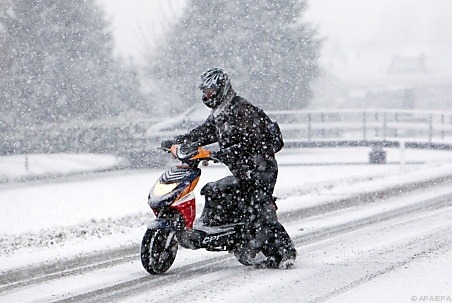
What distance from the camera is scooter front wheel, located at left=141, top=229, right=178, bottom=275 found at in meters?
7.76

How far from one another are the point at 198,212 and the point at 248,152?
5.24 m

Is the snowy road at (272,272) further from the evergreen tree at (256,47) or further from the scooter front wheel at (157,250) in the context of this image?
the evergreen tree at (256,47)

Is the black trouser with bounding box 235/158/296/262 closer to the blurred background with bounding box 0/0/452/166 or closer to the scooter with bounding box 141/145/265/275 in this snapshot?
the scooter with bounding box 141/145/265/275

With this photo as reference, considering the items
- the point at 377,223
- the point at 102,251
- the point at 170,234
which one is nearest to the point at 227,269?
the point at 170,234

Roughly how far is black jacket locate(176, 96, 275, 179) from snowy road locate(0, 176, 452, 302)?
1022mm

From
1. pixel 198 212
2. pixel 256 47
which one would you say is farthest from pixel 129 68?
pixel 198 212

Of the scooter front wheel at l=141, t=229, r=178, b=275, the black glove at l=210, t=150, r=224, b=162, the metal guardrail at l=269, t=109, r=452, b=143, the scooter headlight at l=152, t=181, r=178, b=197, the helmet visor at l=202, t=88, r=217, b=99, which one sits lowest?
the scooter front wheel at l=141, t=229, r=178, b=275

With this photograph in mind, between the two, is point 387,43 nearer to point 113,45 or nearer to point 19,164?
point 113,45

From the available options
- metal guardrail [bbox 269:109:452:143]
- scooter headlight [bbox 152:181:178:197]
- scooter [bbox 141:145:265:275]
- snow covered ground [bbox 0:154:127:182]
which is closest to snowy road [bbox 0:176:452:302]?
scooter [bbox 141:145:265:275]

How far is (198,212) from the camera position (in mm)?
13062

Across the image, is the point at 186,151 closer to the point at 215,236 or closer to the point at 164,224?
the point at 164,224

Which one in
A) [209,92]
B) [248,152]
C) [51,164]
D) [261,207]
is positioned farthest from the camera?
[51,164]

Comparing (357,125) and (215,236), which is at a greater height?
(357,125)

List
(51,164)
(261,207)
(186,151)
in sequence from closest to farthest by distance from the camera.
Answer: (186,151)
(261,207)
(51,164)
